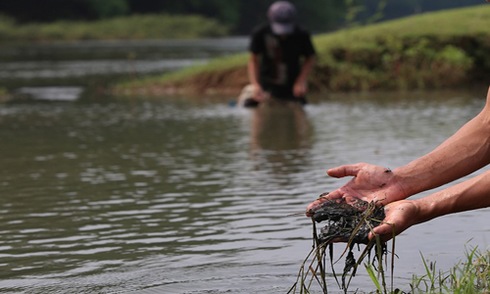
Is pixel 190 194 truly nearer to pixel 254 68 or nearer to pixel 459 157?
pixel 459 157

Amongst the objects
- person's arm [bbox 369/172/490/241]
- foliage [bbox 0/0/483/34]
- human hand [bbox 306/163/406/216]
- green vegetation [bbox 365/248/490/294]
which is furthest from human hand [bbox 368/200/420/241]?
foliage [bbox 0/0/483/34]

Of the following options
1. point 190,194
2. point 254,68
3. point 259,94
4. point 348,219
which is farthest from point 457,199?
point 259,94

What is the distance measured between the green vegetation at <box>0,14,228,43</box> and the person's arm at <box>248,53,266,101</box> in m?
59.1

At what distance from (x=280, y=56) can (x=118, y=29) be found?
65480 mm

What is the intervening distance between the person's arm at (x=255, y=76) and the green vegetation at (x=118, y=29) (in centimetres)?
5914

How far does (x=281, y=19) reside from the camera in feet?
55.0

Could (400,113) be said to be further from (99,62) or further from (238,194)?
(99,62)

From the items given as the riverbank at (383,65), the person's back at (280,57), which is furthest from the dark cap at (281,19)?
the riverbank at (383,65)

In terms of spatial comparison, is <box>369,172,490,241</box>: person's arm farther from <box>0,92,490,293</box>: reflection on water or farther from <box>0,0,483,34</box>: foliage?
<box>0,0,483,34</box>: foliage

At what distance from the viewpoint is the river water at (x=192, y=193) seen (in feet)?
20.4

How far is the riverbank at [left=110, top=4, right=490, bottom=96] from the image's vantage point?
2192cm

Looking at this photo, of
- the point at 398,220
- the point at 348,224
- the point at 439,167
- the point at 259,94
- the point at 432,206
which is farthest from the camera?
the point at 259,94

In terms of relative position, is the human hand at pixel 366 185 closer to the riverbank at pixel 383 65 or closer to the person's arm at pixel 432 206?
the person's arm at pixel 432 206

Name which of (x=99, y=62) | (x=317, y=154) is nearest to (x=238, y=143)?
(x=317, y=154)
